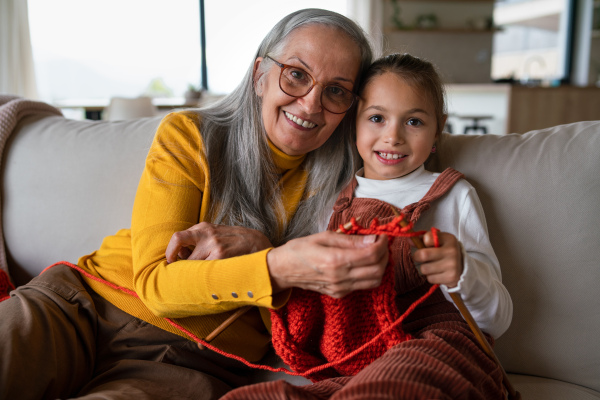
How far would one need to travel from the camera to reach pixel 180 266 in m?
1.00

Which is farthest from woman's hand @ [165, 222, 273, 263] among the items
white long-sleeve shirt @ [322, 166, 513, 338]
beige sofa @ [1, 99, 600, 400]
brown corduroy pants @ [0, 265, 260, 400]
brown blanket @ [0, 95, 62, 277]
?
brown blanket @ [0, 95, 62, 277]

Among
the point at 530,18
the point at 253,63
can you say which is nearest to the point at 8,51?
the point at 253,63

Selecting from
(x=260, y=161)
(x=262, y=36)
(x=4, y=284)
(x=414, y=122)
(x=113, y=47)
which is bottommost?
(x=4, y=284)

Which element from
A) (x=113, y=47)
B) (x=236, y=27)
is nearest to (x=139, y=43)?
(x=113, y=47)

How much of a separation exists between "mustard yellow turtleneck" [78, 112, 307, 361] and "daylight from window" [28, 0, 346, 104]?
4.77m

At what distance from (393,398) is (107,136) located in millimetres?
1205

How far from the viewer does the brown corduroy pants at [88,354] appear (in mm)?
964

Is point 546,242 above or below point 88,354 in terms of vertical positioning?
above

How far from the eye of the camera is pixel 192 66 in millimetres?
5945

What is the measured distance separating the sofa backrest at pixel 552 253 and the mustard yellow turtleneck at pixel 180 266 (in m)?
0.55

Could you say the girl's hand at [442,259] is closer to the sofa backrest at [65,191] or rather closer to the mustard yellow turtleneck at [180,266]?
the mustard yellow turtleneck at [180,266]

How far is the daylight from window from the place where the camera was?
5324mm

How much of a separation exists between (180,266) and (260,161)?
0.37 meters

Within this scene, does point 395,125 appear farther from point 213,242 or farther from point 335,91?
point 213,242
